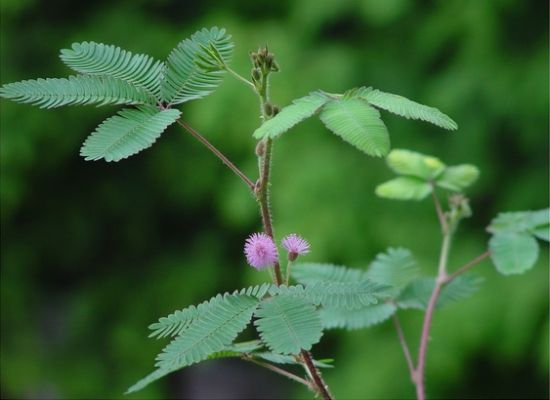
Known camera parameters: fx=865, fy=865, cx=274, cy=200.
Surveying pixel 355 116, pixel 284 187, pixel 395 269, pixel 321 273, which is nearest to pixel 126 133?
pixel 355 116

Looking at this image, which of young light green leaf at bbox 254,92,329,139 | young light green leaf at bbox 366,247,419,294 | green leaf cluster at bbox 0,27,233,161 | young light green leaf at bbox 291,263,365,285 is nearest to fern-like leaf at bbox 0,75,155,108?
green leaf cluster at bbox 0,27,233,161

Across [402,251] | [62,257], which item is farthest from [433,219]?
[402,251]

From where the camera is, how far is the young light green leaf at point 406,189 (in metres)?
0.90

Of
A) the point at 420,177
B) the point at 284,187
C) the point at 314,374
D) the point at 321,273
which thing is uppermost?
the point at 284,187

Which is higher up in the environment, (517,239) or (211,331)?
(517,239)

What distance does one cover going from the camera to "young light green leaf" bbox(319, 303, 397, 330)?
0.88 meters

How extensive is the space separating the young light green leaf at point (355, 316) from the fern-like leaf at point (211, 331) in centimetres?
28

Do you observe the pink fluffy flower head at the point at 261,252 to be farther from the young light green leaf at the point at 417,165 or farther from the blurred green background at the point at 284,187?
the blurred green background at the point at 284,187

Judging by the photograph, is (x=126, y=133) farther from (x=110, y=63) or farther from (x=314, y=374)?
(x=314, y=374)

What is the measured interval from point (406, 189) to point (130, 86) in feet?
1.20

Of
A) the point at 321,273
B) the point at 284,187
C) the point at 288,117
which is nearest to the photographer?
the point at 288,117

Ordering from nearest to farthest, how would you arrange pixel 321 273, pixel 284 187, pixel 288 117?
pixel 288 117 < pixel 321 273 < pixel 284 187

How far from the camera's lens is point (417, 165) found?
917 millimetres

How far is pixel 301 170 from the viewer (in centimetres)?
313
